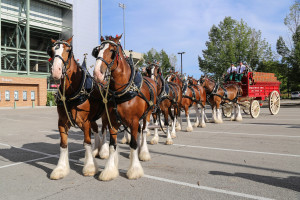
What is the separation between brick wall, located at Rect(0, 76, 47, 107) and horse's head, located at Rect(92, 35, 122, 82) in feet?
109

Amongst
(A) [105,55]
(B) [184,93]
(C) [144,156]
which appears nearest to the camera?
(A) [105,55]

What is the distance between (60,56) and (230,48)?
1240 inches

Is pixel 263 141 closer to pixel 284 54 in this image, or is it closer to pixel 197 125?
pixel 197 125

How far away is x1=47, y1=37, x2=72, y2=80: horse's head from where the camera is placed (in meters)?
4.05

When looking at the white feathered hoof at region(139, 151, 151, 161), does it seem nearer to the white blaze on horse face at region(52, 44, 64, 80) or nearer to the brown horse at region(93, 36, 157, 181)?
the brown horse at region(93, 36, 157, 181)

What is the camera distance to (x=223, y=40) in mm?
34844

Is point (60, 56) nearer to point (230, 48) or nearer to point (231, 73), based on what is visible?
point (231, 73)

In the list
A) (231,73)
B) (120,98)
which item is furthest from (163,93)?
(231,73)

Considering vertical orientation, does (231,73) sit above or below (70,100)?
above

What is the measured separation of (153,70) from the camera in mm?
7391

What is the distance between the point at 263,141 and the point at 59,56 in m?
6.58

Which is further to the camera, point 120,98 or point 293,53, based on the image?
point 293,53

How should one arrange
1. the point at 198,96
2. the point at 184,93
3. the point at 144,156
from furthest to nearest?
1. the point at 198,96
2. the point at 184,93
3. the point at 144,156

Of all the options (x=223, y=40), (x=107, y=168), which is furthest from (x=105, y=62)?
(x=223, y=40)
